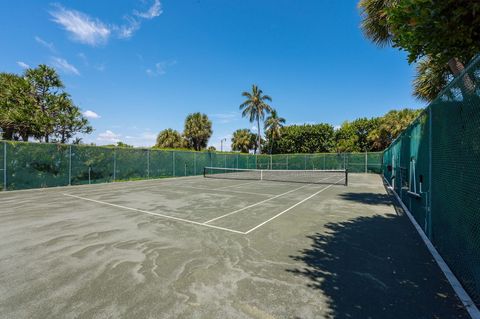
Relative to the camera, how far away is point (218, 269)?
3.79m

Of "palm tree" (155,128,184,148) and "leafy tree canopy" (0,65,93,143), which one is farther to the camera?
"palm tree" (155,128,184,148)

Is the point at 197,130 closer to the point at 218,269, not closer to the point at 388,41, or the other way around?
the point at 388,41

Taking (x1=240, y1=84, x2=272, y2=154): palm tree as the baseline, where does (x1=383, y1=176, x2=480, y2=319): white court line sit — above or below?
below

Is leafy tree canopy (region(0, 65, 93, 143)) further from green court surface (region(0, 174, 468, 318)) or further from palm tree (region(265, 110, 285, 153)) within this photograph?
palm tree (region(265, 110, 285, 153))

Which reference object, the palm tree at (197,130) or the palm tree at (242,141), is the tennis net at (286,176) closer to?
the palm tree at (197,130)

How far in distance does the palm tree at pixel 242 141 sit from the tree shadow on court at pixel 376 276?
4671 centimetres

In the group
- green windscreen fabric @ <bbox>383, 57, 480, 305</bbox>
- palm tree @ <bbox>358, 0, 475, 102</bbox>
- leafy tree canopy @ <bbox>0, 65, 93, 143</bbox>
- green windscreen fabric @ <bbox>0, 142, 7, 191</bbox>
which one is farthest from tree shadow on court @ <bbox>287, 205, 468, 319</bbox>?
leafy tree canopy @ <bbox>0, 65, 93, 143</bbox>

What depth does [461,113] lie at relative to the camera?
10.8 ft

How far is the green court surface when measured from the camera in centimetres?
277

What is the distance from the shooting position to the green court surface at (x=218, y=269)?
9.08 ft

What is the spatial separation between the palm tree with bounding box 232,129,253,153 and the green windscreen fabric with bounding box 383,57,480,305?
46.9m

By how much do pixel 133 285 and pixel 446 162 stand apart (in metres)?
5.35

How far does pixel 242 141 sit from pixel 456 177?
48.9 m

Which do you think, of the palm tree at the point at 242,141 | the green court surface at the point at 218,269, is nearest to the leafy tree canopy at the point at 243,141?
the palm tree at the point at 242,141
